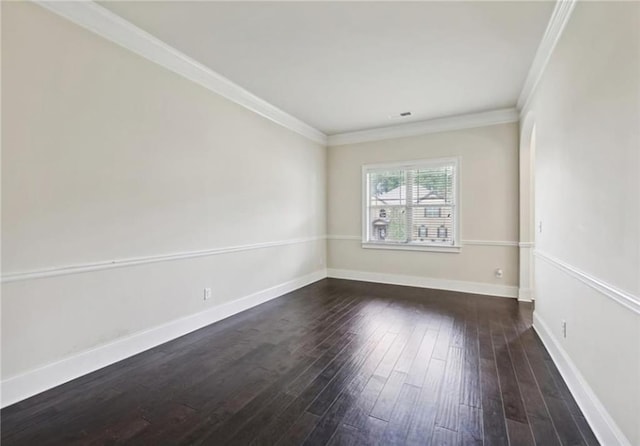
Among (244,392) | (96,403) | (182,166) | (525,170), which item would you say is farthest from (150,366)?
(525,170)

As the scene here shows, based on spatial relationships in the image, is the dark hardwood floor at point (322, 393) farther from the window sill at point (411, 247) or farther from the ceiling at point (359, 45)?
the ceiling at point (359, 45)

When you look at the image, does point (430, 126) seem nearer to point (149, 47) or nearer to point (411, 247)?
point (411, 247)

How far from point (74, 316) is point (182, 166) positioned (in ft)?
5.17

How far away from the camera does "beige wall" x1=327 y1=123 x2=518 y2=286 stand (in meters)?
4.52

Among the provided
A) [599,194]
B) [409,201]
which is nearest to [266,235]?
[409,201]

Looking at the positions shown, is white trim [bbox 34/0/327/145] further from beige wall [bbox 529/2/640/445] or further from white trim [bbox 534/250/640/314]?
white trim [bbox 534/250/640/314]

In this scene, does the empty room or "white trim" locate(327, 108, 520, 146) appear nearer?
the empty room

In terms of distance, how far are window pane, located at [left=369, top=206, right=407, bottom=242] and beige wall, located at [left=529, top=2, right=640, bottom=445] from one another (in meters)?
2.77

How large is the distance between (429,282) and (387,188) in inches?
70.5

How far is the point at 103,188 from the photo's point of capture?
2.43m

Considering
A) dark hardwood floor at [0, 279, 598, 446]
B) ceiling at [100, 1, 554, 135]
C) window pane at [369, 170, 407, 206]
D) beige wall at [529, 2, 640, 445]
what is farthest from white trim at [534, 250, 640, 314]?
window pane at [369, 170, 407, 206]

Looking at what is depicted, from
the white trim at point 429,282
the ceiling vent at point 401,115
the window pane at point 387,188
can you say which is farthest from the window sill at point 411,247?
the ceiling vent at point 401,115

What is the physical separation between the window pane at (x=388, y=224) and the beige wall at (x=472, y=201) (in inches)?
9.8

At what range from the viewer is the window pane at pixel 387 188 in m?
5.38
